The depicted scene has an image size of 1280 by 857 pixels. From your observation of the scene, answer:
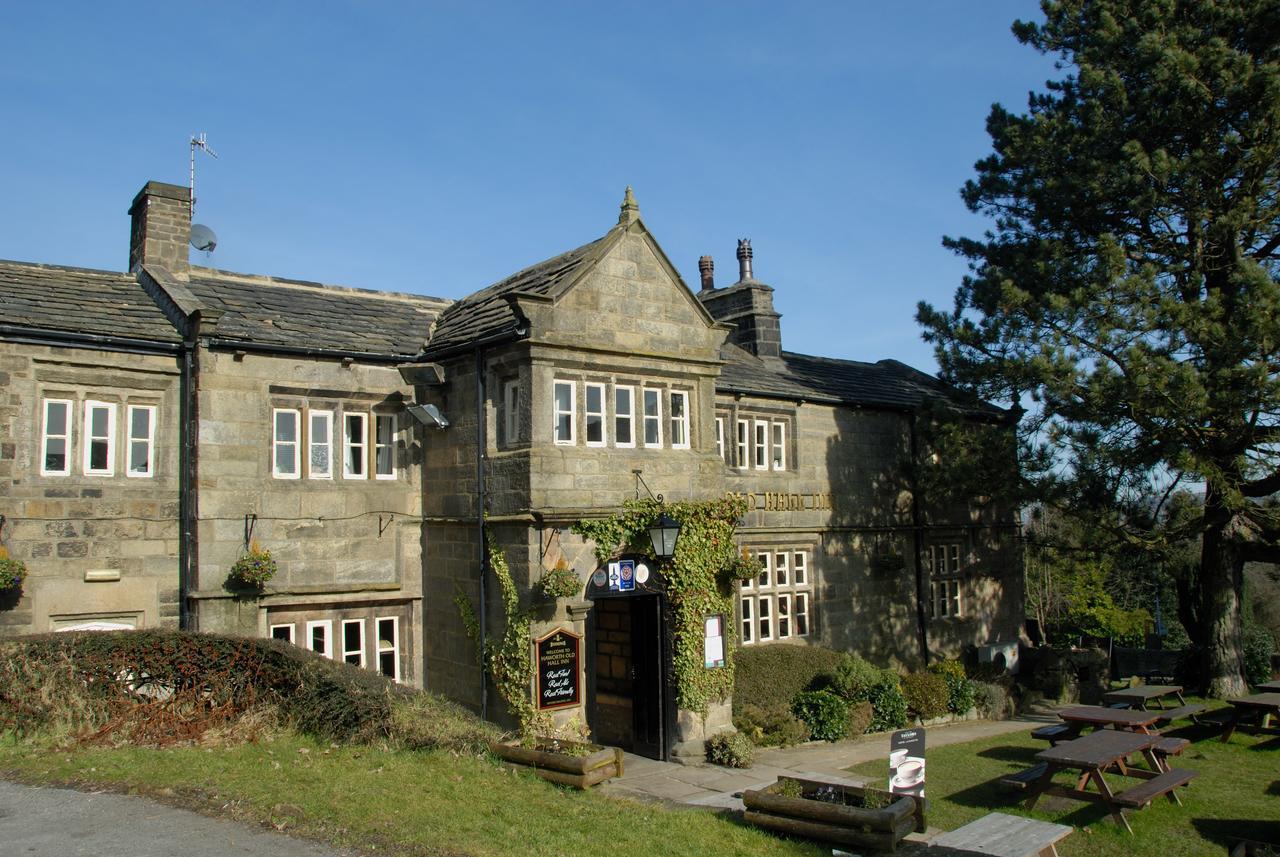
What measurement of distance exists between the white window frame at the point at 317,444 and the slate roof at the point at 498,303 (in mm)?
2061

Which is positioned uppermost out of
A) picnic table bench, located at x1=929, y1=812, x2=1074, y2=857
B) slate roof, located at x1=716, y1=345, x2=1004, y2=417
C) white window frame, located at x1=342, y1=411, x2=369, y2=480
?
slate roof, located at x1=716, y1=345, x2=1004, y2=417

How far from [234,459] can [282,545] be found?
152 centimetres

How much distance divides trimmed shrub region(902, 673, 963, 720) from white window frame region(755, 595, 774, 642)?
2.93 meters

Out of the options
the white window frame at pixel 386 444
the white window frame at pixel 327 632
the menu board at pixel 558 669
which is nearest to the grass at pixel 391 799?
the menu board at pixel 558 669

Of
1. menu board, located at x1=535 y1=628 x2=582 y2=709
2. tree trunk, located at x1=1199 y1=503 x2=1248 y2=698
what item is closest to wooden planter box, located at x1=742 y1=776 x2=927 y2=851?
menu board, located at x1=535 y1=628 x2=582 y2=709

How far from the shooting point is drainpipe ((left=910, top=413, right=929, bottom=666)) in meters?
23.2

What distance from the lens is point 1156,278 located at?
1823 centimetres

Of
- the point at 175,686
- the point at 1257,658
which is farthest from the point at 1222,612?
the point at 175,686

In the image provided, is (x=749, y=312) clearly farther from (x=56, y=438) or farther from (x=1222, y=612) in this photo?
(x=56, y=438)

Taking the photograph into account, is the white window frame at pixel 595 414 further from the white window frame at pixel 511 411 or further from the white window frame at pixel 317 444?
the white window frame at pixel 317 444

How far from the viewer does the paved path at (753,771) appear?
43.7ft

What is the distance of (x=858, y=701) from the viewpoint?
1886cm

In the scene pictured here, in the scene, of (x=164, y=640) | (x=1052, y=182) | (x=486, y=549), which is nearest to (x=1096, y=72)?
(x=1052, y=182)

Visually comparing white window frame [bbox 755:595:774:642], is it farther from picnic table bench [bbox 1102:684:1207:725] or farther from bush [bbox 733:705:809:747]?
picnic table bench [bbox 1102:684:1207:725]
